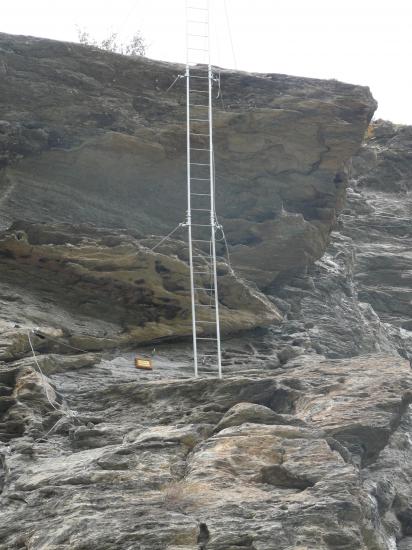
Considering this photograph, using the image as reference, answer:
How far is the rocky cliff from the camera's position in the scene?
9.34 meters

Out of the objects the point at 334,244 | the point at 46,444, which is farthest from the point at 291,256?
the point at 46,444

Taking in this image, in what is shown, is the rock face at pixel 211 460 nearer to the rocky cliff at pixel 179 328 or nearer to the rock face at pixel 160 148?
the rocky cliff at pixel 179 328

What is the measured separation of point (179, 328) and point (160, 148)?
3613 mm

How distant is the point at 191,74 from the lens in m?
17.7

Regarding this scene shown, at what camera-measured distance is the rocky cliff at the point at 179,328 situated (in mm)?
9336

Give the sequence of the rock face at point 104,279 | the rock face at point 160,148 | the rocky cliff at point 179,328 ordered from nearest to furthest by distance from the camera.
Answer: the rocky cliff at point 179,328 → the rock face at point 104,279 → the rock face at point 160,148

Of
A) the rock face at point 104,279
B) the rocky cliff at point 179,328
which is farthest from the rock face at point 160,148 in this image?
the rock face at point 104,279

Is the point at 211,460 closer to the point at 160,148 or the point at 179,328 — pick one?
the point at 179,328

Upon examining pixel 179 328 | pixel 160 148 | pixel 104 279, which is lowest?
pixel 179 328

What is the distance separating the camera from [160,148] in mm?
17125

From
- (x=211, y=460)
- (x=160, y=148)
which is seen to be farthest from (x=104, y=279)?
(x=211, y=460)

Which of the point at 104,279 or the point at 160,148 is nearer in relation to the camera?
the point at 104,279

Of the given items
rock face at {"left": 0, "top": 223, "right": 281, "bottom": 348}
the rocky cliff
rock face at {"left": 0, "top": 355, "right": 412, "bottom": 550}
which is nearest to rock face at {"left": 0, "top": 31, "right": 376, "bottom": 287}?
the rocky cliff

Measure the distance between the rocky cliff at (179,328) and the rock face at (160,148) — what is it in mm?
37
